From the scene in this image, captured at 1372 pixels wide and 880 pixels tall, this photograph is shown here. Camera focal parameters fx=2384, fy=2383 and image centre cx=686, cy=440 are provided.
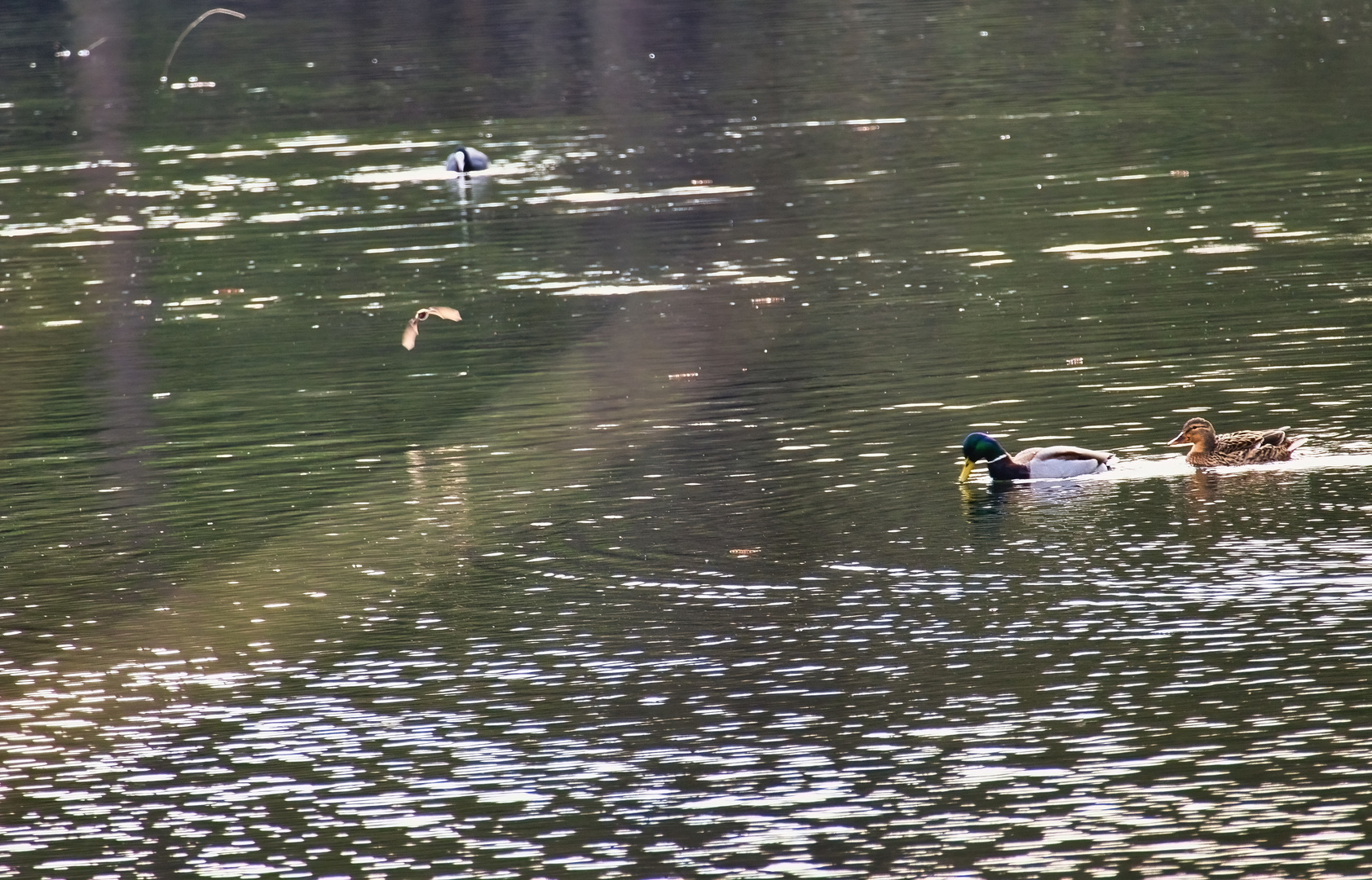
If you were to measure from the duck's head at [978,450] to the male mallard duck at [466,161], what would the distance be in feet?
74.3

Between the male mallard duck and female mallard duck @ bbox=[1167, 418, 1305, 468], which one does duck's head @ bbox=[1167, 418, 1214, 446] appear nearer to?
female mallard duck @ bbox=[1167, 418, 1305, 468]

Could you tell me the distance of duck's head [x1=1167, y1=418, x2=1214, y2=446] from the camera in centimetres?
1762

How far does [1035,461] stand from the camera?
17828mm

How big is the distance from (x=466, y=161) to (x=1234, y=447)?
23.7 m

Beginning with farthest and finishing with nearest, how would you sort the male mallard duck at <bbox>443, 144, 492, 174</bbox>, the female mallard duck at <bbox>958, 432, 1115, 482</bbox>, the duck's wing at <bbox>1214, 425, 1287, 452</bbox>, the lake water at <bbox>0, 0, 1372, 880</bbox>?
the male mallard duck at <bbox>443, 144, 492, 174</bbox>, the female mallard duck at <bbox>958, 432, 1115, 482</bbox>, the duck's wing at <bbox>1214, 425, 1287, 452</bbox>, the lake water at <bbox>0, 0, 1372, 880</bbox>

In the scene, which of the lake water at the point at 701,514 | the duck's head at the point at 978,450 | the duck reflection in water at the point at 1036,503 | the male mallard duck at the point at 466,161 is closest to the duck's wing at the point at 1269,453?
the lake water at the point at 701,514

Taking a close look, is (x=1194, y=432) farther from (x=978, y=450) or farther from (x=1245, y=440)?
(x=978, y=450)

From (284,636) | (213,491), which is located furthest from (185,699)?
(213,491)

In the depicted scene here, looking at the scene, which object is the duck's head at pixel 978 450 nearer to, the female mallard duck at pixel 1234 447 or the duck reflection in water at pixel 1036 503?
the duck reflection in water at pixel 1036 503

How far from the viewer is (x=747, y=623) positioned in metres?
14.9

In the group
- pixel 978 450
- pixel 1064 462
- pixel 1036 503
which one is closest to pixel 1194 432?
pixel 1064 462

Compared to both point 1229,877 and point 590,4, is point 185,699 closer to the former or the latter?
point 1229,877

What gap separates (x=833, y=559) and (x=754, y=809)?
4.31 metres

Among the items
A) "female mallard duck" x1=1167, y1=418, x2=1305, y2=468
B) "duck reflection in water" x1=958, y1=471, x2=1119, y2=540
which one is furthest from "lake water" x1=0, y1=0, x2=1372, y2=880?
"female mallard duck" x1=1167, y1=418, x2=1305, y2=468
